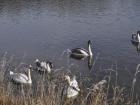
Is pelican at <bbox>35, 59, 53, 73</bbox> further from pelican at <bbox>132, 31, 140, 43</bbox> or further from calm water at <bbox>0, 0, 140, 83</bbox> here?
pelican at <bbox>132, 31, 140, 43</bbox>

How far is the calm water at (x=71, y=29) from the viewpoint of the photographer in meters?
24.2

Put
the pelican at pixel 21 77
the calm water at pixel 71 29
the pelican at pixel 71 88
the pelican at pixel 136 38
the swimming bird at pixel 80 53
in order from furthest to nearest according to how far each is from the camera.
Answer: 1. the pelican at pixel 136 38
2. the swimming bird at pixel 80 53
3. the calm water at pixel 71 29
4. the pelican at pixel 21 77
5. the pelican at pixel 71 88

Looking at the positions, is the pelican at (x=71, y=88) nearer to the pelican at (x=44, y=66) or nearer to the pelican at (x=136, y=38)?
the pelican at (x=44, y=66)

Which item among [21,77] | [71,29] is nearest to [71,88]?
[21,77]

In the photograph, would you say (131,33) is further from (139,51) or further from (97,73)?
(97,73)

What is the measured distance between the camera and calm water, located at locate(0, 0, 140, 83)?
79.5ft

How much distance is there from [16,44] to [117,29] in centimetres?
813

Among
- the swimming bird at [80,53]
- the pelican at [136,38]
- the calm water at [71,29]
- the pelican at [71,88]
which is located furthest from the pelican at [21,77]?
the pelican at [136,38]

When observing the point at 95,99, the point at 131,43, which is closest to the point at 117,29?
the point at 131,43

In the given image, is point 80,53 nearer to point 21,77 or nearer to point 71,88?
point 21,77

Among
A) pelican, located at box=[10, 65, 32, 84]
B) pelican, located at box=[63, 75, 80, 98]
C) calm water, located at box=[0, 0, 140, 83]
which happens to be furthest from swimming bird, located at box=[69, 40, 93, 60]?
pelican, located at box=[63, 75, 80, 98]

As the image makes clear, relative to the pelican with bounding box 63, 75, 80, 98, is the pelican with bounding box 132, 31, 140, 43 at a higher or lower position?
lower

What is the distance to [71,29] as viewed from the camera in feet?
104

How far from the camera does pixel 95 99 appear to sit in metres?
8.85
